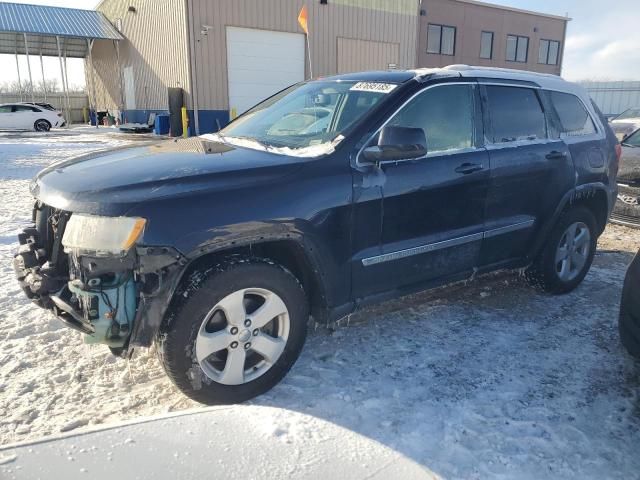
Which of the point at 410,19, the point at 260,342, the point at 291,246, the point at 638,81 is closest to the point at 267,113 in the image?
the point at 291,246

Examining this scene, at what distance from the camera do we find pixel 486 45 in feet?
104

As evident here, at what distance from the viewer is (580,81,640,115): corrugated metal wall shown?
132 feet

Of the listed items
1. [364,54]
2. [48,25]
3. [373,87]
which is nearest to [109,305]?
[373,87]

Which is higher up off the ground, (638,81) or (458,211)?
(638,81)

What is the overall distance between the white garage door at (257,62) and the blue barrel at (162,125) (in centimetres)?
321

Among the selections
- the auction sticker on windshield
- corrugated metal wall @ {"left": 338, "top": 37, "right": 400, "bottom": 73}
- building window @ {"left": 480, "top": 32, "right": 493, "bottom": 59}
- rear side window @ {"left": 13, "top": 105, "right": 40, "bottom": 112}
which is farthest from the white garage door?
the auction sticker on windshield

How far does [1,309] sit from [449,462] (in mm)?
3352

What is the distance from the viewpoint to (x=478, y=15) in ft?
100

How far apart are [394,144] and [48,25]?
2792cm

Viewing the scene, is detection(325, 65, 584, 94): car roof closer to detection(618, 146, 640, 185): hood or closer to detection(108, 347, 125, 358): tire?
detection(108, 347, 125, 358): tire

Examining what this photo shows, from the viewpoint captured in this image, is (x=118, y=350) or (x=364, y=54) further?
(x=364, y=54)

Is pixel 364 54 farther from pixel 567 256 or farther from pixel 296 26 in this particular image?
pixel 567 256

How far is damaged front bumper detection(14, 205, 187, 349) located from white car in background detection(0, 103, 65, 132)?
25464 millimetres

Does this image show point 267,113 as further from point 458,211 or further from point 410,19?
point 410,19
